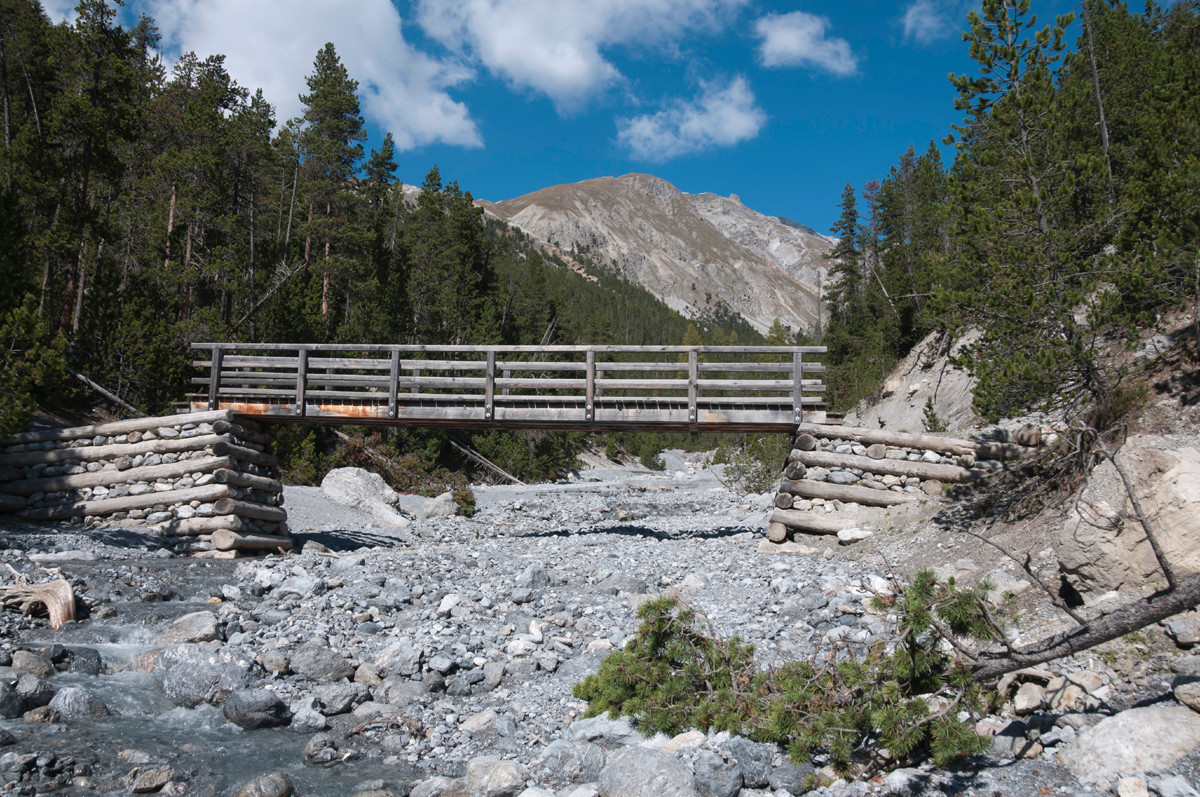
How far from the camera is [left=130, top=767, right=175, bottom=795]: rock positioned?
5.25 meters

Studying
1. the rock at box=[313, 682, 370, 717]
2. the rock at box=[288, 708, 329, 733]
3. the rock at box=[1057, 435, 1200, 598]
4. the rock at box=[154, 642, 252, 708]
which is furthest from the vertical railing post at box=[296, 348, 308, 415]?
the rock at box=[1057, 435, 1200, 598]

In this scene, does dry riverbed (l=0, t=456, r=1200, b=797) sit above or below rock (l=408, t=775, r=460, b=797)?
above

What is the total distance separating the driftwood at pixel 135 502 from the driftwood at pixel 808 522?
9.99 meters

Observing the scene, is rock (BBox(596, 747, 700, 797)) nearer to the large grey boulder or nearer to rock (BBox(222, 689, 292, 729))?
rock (BBox(222, 689, 292, 729))

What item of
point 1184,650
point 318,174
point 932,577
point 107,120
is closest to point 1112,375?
point 1184,650

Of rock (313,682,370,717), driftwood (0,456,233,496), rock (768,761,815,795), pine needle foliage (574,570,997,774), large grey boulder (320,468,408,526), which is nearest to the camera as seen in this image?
pine needle foliage (574,570,997,774)

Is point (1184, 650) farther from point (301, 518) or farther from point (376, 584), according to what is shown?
point (301, 518)

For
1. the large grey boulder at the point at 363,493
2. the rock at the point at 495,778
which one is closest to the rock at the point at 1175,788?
the rock at the point at 495,778

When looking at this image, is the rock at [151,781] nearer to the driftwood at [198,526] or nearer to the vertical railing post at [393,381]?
the driftwood at [198,526]

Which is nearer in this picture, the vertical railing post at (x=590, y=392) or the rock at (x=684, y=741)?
the rock at (x=684, y=741)

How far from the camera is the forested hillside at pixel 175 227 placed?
1680 cm

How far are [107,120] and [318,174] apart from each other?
15847 mm

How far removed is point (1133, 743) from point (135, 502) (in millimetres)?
14327

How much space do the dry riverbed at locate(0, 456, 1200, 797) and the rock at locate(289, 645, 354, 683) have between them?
2 cm
